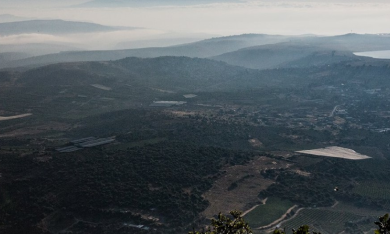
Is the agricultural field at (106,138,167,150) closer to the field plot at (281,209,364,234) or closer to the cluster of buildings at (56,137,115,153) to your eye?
the cluster of buildings at (56,137,115,153)

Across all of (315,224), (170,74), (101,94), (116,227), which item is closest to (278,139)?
(315,224)

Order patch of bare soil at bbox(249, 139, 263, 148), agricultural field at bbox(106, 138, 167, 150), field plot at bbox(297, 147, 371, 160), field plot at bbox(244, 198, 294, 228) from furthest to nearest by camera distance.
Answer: patch of bare soil at bbox(249, 139, 263, 148) < field plot at bbox(297, 147, 371, 160) < agricultural field at bbox(106, 138, 167, 150) < field plot at bbox(244, 198, 294, 228)

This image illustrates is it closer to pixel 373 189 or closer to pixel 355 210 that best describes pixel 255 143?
pixel 373 189

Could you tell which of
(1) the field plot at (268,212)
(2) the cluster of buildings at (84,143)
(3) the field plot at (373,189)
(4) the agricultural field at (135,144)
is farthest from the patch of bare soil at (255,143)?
(1) the field plot at (268,212)

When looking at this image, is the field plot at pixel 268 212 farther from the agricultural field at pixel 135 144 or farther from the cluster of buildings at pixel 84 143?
the cluster of buildings at pixel 84 143

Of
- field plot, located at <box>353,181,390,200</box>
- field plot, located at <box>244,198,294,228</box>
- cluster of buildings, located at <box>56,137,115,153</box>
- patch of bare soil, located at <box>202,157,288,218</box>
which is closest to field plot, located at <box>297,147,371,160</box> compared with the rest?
patch of bare soil, located at <box>202,157,288,218</box>
